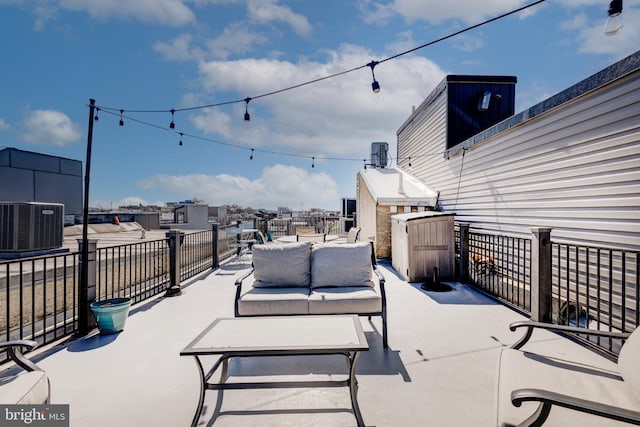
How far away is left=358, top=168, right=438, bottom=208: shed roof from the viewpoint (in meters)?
7.99

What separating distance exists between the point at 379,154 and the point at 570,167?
8778mm

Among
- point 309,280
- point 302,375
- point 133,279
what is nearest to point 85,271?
point 309,280

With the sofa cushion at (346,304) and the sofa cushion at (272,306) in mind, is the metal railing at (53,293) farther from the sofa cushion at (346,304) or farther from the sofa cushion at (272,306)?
the sofa cushion at (346,304)

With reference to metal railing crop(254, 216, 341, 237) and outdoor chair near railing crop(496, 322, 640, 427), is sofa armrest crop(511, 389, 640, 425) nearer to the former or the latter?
outdoor chair near railing crop(496, 322, 640, 427)

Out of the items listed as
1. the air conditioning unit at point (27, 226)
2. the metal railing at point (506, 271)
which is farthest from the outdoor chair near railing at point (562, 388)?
the air conditioning unit at point (27, 226)

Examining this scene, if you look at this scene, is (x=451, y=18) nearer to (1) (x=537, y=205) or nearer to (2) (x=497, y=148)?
(2) (x=497, y=148)

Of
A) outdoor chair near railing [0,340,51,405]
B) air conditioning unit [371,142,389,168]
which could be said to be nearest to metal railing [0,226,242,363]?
outdoor chair near railing [0,340,51,405]

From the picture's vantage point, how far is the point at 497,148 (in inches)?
223

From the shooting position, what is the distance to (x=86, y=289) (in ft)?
10.7

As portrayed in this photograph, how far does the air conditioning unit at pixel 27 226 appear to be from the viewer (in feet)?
21.4

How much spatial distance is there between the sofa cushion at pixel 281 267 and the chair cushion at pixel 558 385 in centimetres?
214

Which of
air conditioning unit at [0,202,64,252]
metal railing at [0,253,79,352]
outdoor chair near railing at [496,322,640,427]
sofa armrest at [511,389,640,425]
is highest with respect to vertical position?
air conditioning unit at [0,202,64,252]

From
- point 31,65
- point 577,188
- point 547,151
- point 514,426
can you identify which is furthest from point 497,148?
point 31,65

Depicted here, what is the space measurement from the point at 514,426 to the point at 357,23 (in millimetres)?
6745
